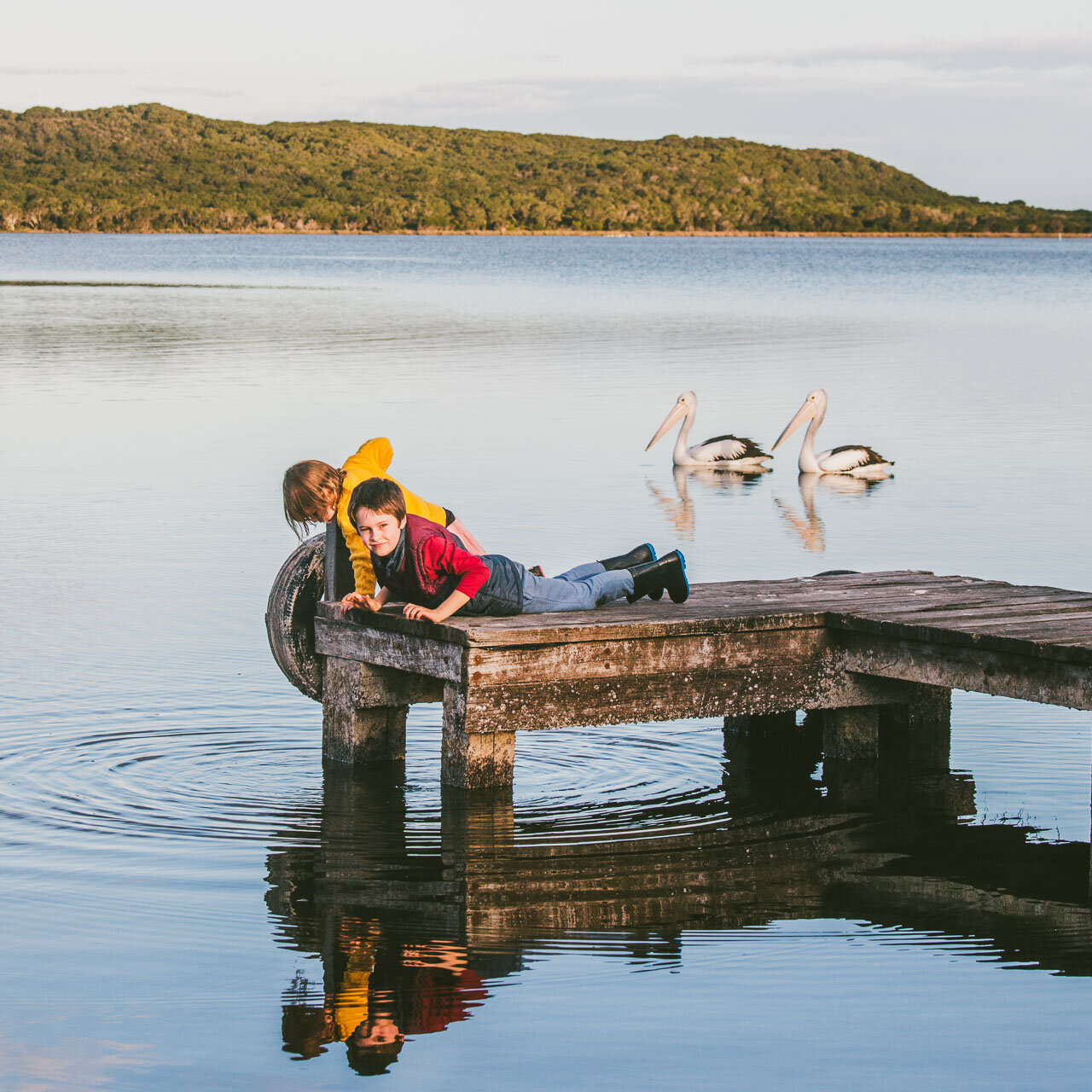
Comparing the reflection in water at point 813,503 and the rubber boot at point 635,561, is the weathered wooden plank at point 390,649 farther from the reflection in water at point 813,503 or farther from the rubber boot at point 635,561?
the reflection in water at point 813,503

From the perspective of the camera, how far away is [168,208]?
550 ft

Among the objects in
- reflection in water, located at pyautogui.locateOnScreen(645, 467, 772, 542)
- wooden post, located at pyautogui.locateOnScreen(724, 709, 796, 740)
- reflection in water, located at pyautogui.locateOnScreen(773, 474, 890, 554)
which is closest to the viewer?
wooden post, located at pyautogui.locateOnScreen(724, 709, 796, 740)

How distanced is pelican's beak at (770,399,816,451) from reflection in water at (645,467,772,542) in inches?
25.4

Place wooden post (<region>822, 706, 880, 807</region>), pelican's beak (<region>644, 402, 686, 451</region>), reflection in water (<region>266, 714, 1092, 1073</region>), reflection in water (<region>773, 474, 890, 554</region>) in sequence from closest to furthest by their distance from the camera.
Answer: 1. reflection in water (<region>266, 714, 1092, 1073</region>)
2. wooden post (<region>822, 706, 880, 807</region>)
3. reflection in water (<region>773, 474, 890, 554</region>)
4. pelican's beak (<region>644, 402, 686, 451</region>)

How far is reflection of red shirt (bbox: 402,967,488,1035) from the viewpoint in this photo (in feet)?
18.5

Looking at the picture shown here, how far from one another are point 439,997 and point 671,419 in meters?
16.9

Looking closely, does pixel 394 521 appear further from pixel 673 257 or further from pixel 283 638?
pixel 673 257

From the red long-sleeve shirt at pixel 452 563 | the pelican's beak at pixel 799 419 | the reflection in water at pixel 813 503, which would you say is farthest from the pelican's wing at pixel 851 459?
the red long-sleeve shirt at pixel 452 563

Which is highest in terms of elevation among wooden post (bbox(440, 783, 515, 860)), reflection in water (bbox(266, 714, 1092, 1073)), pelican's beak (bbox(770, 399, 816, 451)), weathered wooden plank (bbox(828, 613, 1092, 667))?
pelican's beak (bbox(770, 399, 816, 451))

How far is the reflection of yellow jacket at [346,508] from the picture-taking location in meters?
8.08

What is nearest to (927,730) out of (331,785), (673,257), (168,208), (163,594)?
(331,785)

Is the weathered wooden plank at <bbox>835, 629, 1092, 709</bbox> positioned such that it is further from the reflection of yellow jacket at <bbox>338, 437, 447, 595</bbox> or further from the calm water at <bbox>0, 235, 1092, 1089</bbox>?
the reflection of yellow jacket at <bbox>338, 437, 447, 595</bbox>

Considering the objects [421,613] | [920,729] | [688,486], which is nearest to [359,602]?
[421,613]

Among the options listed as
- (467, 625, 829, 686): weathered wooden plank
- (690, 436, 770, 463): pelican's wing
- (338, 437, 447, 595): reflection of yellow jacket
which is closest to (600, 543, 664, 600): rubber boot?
(467, 625, 829, 686): weathered wooden plank
